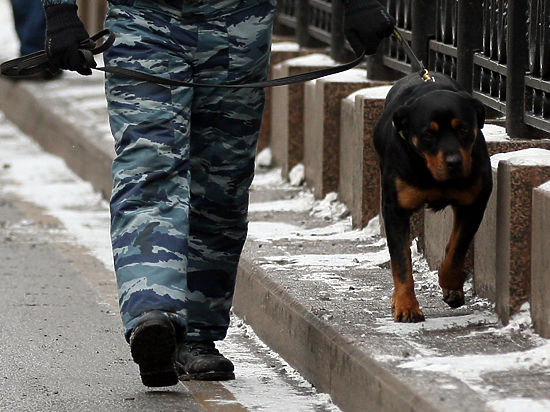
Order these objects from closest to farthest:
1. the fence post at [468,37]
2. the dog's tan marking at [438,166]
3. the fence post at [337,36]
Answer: the dog's tan marking at [438,166] < the fence post at [468,37] < the fence post at [337,36]

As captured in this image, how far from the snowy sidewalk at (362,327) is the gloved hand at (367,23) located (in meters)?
0.99

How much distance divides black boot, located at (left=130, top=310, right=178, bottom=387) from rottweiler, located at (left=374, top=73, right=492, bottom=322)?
0.93 meters

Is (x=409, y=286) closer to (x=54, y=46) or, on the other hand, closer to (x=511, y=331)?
(x=511, y=331)

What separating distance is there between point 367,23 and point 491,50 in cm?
119

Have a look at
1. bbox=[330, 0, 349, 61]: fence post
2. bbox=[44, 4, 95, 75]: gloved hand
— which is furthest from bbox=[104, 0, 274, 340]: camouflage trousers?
bbox=[330, 0, 349, 61]: fence post

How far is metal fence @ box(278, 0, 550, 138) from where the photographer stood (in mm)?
5961

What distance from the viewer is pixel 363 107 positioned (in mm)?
7188

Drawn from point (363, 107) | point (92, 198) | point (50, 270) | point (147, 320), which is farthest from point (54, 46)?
point (92, 198)

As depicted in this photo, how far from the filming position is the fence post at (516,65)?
605cm

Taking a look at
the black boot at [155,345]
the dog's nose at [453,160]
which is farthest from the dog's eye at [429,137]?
the black boot at [155,345]

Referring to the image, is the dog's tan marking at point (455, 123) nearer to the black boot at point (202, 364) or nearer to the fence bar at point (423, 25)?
the black boot at point (202, 364)

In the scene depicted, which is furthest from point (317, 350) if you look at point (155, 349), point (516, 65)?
point (516, 65)

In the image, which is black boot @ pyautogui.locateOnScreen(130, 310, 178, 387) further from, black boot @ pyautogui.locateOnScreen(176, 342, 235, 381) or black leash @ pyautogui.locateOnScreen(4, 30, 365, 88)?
black leash @ pyautogui.locateOnScreen(4, 30, 365, 88)

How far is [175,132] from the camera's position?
5027mm
